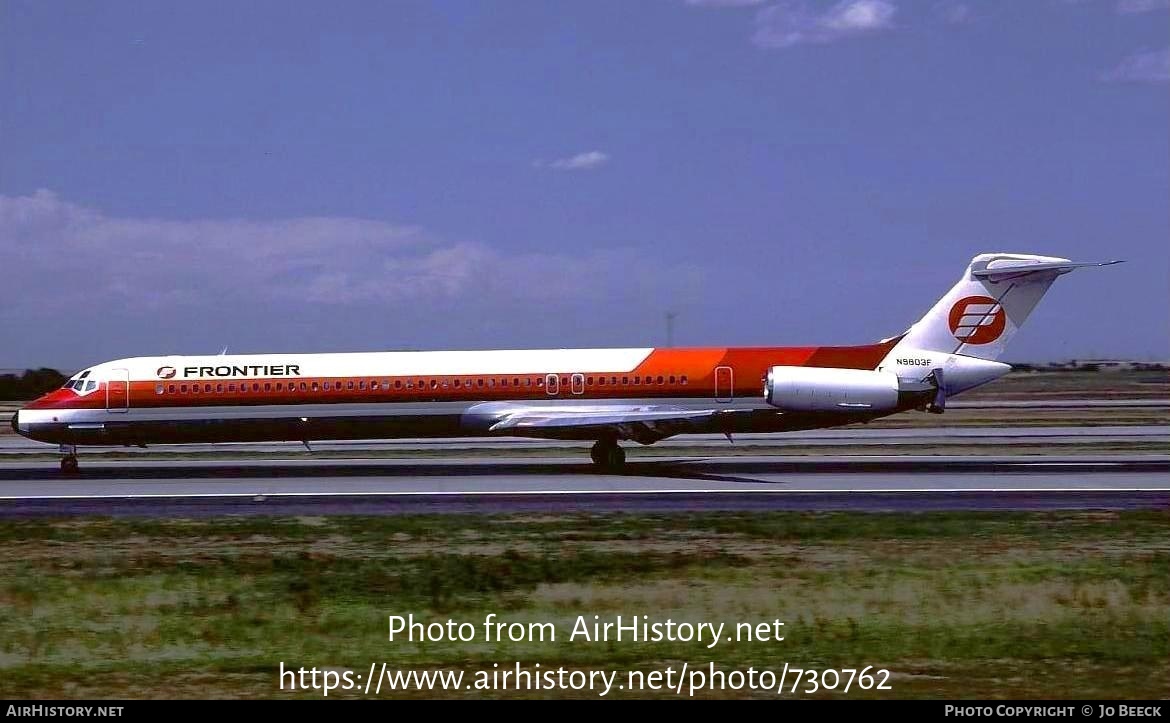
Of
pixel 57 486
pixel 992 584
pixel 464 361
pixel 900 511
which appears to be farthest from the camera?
pixel 464 361

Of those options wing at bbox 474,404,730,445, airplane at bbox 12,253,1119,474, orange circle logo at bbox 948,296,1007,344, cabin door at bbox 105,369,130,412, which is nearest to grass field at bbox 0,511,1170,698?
wing at bbox 474,404,730,445

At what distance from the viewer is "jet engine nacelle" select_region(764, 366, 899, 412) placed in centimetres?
3091

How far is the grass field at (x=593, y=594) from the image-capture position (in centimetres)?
1153

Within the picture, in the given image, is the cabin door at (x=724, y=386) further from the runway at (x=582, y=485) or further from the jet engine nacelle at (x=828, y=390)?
the runway at (x=582, y=485)

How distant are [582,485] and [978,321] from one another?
40.8ft

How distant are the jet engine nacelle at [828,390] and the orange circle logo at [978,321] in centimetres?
267

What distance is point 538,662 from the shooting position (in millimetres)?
11688

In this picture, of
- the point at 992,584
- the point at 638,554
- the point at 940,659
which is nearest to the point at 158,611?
the point at 638,554

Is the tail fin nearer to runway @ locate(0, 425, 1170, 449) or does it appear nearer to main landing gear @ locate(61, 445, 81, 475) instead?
runway @ locate(0, 425, 1170, 449)

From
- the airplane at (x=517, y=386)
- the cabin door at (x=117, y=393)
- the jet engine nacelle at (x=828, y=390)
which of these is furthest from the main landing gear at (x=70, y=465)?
the jet engine nacelle at (x=828, y=390)

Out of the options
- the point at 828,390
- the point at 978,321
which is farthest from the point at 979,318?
the point at 828,390

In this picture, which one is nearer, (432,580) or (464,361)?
(432,580)
